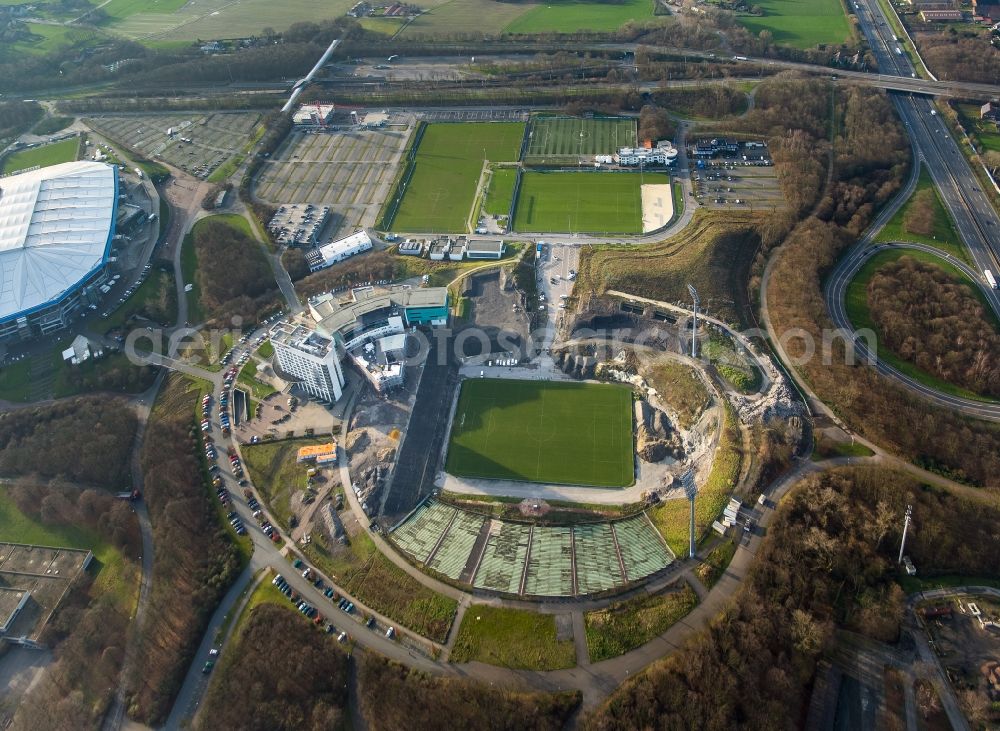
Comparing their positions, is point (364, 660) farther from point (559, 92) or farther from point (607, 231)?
point (559, 92)

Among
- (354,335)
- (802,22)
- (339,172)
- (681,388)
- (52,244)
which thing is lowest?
(681,388)

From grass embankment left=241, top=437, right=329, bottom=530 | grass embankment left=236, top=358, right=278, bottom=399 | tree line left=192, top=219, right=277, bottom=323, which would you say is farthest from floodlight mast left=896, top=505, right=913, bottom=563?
tree line left=192, top=219, right=277, bottom=323

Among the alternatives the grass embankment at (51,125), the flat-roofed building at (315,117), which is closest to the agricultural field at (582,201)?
the flat-roofed building at (315,117)

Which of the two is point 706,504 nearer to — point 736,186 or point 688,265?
point 688,265

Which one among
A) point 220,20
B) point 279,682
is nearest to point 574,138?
point 279,682

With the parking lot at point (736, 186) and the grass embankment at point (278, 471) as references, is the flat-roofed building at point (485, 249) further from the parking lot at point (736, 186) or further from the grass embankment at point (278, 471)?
the grass embankment at point (278, 471)

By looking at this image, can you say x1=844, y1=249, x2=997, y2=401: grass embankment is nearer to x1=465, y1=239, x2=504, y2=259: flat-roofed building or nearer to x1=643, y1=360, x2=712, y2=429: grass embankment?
x1=643, y1=360, x2=712, y2=429: grass embankment

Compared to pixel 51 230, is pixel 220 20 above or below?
above

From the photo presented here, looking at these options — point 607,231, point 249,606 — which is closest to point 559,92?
point 607,231
